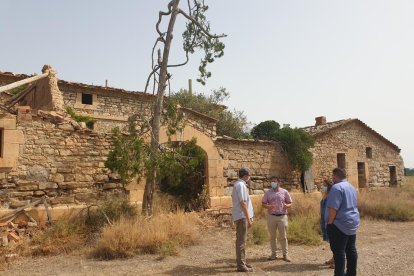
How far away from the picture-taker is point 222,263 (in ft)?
21.8

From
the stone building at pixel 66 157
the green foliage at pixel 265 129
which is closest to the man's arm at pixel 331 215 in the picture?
the stone building at pixel 66 157

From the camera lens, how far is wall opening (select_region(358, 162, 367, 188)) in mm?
17609

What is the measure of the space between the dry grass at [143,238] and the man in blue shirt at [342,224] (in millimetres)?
3311

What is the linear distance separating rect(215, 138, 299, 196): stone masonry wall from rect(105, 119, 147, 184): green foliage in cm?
395

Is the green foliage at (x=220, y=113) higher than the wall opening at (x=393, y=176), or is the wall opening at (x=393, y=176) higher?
the green foliage at (x=220, y=113)

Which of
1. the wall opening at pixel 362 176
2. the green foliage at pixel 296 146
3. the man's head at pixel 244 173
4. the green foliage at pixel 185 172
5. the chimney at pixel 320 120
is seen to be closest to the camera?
the man's head at pixel 244 173

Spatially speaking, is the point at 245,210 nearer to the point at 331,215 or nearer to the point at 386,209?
the point at 331,215

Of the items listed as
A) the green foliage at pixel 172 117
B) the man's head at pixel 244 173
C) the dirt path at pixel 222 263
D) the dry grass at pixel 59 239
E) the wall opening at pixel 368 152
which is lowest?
the dirt path at pixel 222 263

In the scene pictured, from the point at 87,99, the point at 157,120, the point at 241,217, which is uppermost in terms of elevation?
the point at 87,99

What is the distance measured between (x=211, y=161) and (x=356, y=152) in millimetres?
8934

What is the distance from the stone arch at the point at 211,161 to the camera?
11758 millimetres

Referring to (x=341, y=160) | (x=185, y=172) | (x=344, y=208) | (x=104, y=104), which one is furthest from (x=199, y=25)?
(x=341, y=160)

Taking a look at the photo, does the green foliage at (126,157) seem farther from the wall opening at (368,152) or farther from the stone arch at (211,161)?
the wall opening at (368,152)

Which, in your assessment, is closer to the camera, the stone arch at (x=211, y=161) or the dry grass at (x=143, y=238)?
the dry grass at (x=143, y=238)
